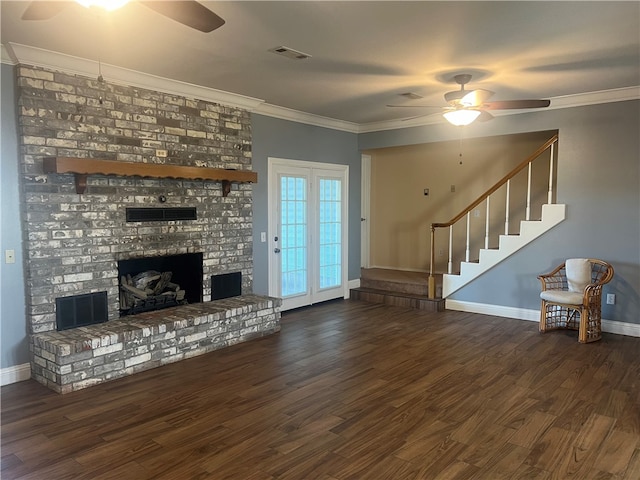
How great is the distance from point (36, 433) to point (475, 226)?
21.8ft

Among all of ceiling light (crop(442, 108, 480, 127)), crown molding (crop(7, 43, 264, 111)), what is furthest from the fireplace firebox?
ceiling light (crop(442, 108, 480, 127))

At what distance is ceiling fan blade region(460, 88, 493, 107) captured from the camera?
14.0 feet

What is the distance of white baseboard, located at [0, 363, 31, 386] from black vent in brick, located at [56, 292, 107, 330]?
44 cm

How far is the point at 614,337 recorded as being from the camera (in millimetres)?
5289

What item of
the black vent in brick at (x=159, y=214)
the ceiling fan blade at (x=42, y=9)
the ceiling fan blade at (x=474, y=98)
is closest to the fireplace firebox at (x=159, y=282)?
the black vent in brick at (x=159, y=214)

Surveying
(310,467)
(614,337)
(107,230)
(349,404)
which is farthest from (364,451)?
(614,337)

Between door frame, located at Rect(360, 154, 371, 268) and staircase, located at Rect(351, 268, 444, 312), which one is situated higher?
door frame, located at Rect(360, 154, 371, 268)

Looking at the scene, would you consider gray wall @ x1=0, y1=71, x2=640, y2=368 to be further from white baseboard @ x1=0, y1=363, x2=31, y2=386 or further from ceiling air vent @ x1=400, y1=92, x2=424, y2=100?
white baseboard @ x1=0, y1=363, x2=31, y2=386

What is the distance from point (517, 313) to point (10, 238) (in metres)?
5.79

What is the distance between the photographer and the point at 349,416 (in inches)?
131

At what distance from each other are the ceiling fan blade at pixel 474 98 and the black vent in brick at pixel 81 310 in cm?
389

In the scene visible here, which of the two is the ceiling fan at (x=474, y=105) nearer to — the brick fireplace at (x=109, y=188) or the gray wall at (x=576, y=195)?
the gray wall at (x=576, y=195)

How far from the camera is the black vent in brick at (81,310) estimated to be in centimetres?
414

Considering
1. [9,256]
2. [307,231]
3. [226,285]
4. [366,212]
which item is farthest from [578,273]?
[9,256]
